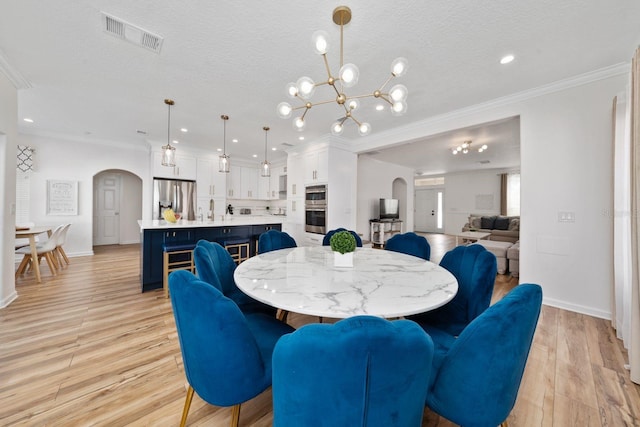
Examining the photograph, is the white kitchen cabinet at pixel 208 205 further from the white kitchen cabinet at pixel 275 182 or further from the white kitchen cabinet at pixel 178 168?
the white kitchen cabinet at pixel 275 182

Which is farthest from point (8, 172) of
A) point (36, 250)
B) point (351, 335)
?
point (351, 335)

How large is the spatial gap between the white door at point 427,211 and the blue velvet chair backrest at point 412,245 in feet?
29.9

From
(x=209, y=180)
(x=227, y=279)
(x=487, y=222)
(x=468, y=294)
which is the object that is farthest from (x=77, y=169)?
(x=487, y=222)

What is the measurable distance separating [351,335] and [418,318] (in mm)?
1346

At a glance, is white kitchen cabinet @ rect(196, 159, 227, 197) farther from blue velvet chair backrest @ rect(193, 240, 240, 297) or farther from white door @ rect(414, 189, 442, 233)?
white door @ rect(414, 189, 442, 233)

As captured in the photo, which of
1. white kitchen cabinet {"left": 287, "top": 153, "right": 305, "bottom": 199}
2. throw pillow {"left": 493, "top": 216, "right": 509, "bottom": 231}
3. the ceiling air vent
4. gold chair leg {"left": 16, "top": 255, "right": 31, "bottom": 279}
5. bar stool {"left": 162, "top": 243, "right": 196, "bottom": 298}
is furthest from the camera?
throw pillow {"left": 493, "top": 216, "right": 509, "bottom": 231}

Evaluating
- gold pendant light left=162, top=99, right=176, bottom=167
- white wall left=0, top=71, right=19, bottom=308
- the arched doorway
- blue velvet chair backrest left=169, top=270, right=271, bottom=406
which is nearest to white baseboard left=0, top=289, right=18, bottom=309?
white wall left=0, top=71, right=19, bottom=308

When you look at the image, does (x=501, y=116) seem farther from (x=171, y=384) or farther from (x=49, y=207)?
(x=49, y=207)

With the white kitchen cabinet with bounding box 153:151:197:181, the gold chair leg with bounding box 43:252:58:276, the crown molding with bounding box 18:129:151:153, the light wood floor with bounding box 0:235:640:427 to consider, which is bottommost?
the light wood floor with bounding box 0:235:640:427

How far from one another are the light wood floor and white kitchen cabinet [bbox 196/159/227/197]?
3794mm

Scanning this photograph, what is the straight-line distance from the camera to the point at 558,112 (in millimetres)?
2807

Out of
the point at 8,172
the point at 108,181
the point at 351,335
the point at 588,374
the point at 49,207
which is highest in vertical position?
the point at 108,181

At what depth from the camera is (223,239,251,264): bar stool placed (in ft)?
12.4

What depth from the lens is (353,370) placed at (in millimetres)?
589
